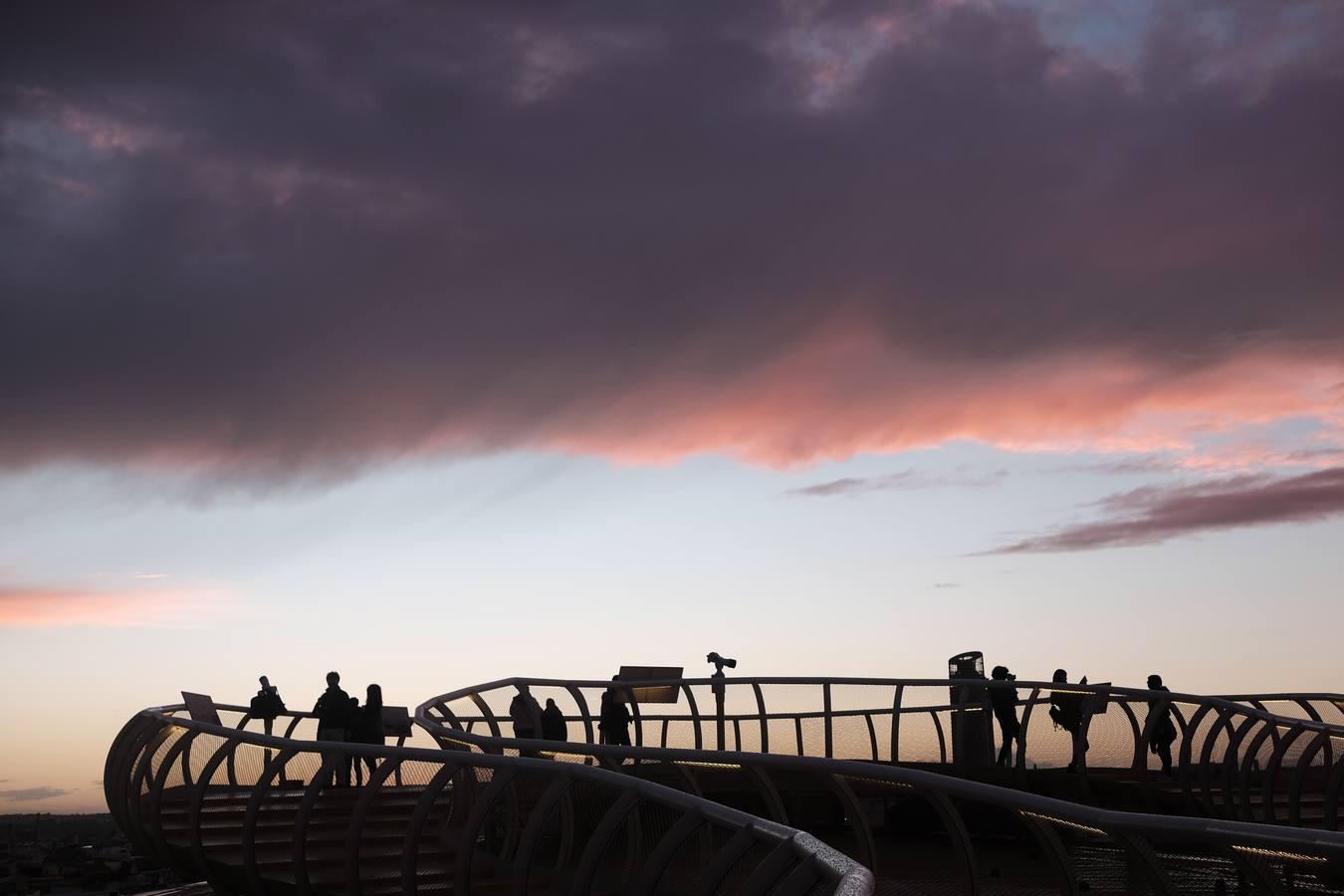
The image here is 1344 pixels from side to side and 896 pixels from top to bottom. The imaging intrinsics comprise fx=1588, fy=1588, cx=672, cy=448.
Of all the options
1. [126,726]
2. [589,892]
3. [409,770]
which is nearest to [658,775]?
[409,770]

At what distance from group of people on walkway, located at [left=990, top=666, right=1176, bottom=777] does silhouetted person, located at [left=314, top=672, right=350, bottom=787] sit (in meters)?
7.78

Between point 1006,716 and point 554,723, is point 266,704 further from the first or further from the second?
point 1006,716

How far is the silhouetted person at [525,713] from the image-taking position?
1817 centimetres

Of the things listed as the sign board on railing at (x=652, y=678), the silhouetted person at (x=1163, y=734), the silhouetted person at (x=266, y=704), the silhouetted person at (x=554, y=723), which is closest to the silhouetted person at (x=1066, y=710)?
the silhouetted person at (x=1163, y=734)

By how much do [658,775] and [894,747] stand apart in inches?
291

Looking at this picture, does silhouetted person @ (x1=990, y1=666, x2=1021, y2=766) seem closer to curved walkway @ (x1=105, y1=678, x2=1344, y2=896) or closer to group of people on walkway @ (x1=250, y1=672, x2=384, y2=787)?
curved walkway @ (x1=105, y1=678, x2=1344, y2=896)

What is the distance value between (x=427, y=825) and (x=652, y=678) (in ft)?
31.2

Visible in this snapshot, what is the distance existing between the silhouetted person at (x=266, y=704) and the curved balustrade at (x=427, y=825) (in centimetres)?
117

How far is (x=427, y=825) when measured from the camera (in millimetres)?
11086

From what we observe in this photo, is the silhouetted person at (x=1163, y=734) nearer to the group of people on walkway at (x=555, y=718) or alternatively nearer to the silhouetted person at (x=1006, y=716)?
the silhouetted person at (x=1006, y=716)

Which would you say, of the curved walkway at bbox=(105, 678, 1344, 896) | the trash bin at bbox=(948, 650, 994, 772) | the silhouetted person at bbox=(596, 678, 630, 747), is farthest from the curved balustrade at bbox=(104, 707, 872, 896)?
the trash bin at bbox=(948, 650, 994, 772)

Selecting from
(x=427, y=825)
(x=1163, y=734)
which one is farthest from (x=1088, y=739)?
(x=427, y=825)

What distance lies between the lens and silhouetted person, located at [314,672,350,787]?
757 inches

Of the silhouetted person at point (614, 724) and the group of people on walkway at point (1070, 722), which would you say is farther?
the silhouetted person at point (614, 724)
